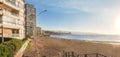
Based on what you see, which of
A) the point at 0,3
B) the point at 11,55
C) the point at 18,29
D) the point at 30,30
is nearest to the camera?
the point at 11,55

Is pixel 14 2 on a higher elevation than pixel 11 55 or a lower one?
higher

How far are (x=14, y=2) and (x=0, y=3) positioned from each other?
1497cm

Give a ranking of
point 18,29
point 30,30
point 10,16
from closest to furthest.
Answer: point 10,16 < point 18,29 < point 30,30

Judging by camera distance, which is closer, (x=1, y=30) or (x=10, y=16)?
(x=1, y=30)

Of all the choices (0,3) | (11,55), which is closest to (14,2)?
(0,3)

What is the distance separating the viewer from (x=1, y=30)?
5578 centimetres

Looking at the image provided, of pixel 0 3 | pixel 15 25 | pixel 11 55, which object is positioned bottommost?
pixel 11 55

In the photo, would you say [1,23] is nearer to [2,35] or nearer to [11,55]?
[2,35]

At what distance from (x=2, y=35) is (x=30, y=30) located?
82.3m

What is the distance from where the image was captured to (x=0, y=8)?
55.7 metres

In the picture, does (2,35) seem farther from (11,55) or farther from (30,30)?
(30,30)

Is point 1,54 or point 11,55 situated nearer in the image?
point 1,54

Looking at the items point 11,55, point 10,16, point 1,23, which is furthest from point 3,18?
point 11,55

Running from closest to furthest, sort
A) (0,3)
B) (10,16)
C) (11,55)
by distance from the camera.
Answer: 1. (11,55)
2. (0,3)
3. (10,16)
